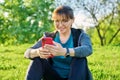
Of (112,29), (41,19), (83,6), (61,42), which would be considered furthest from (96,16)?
(61,42)

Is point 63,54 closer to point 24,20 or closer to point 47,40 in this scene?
point 47,40

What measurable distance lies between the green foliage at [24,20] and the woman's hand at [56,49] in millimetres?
49405

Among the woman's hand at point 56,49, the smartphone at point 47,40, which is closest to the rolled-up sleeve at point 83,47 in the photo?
the woman's hand at point 56,49

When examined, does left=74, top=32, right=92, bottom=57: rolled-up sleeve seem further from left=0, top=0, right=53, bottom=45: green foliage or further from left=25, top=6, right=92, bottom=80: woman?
left=0, top=0, right=53, bottom=45: green foliage

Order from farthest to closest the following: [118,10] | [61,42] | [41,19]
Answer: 1. [41,19]
2. [118,10]
3. [61,42]

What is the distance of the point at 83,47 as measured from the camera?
589cm

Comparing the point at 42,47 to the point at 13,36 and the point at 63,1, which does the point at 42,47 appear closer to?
the point at 63,1

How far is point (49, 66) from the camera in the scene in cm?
600

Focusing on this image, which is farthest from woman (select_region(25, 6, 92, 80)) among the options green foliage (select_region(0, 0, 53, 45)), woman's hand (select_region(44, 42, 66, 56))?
green foliage (select_region(0, 0, 53, 45))

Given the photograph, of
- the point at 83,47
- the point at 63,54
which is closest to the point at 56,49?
the point at 63,54

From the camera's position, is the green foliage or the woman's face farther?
the green foliage

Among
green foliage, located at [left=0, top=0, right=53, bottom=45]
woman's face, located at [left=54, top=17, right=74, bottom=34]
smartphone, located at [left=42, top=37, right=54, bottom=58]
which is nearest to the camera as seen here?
smartphone, located at [left=42, top=37, right=54, bottom=58]

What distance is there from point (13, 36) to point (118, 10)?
17.8 metres

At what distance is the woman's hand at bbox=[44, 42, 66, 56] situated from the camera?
572cm
